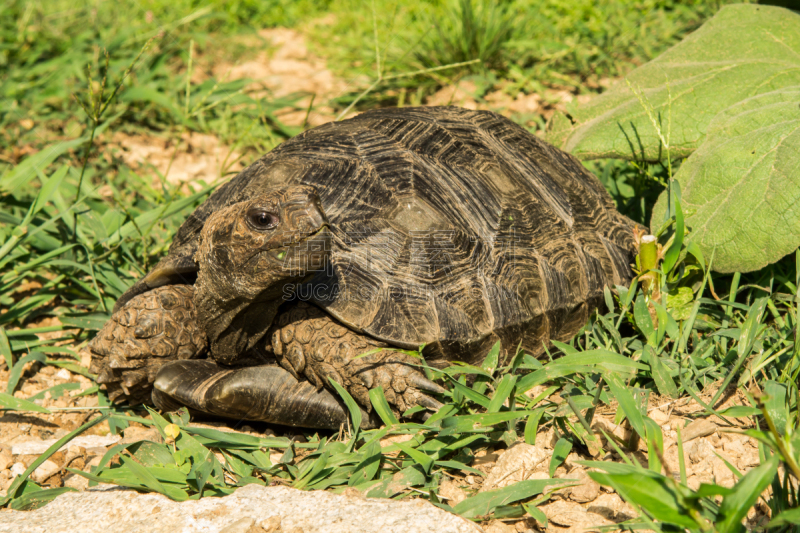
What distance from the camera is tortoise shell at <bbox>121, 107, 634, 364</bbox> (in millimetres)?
2568

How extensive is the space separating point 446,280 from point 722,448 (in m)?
1.25

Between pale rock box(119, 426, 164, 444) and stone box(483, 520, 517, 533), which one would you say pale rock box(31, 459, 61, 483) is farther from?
stone box(483, 520, 517, 533)

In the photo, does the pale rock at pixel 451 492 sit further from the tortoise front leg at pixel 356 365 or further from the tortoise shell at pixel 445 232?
the tortoise shell at pixel 445 232

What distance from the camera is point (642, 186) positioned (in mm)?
3766

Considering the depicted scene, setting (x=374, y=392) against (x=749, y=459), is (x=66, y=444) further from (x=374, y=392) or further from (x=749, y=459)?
(x=749, y=459)

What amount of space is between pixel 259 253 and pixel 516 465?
1.26 meters

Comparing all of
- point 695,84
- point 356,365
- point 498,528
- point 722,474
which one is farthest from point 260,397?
point 695,84

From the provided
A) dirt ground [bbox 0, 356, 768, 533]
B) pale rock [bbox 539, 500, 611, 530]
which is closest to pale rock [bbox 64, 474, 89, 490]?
dirt ground [bbox 0, 356, 768, 533]

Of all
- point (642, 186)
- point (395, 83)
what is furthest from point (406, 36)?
point (642, 186)

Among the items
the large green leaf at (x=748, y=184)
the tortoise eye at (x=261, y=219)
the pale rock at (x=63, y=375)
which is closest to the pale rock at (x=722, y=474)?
the large green leaf at (x=748, y=184)

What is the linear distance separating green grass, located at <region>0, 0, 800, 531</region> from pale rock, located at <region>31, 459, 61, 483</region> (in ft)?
0.55

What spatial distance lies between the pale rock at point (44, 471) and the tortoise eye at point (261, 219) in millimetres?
1331

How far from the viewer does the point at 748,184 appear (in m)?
2.69

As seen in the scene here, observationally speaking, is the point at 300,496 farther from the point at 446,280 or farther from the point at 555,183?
the point at 555,183
